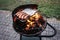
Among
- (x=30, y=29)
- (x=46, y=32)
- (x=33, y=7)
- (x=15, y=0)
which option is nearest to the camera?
(x=30, y=29)

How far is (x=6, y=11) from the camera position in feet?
16.8

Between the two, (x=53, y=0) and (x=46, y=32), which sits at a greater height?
(x=53, y=0)

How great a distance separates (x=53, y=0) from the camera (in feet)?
15.9

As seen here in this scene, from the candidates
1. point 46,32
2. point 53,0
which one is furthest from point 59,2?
point 46,32

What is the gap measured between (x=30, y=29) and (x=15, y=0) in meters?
2.48

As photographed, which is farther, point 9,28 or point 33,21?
point 9,28

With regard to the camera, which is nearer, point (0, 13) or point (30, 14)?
point (30, 14)

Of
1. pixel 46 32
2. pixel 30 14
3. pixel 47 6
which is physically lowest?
pixel 46 32

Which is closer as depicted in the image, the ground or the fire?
the fire

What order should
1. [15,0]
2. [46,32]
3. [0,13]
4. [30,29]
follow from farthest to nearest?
[15,0] < [0,13] < [46,32] < [30,29]

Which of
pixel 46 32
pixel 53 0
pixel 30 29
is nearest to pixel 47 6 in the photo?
pixel 53 0

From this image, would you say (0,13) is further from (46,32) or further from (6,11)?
(46,32)

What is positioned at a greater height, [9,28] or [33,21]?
[33,21]

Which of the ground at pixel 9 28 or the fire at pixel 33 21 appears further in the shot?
the ground at pixel 9 28
